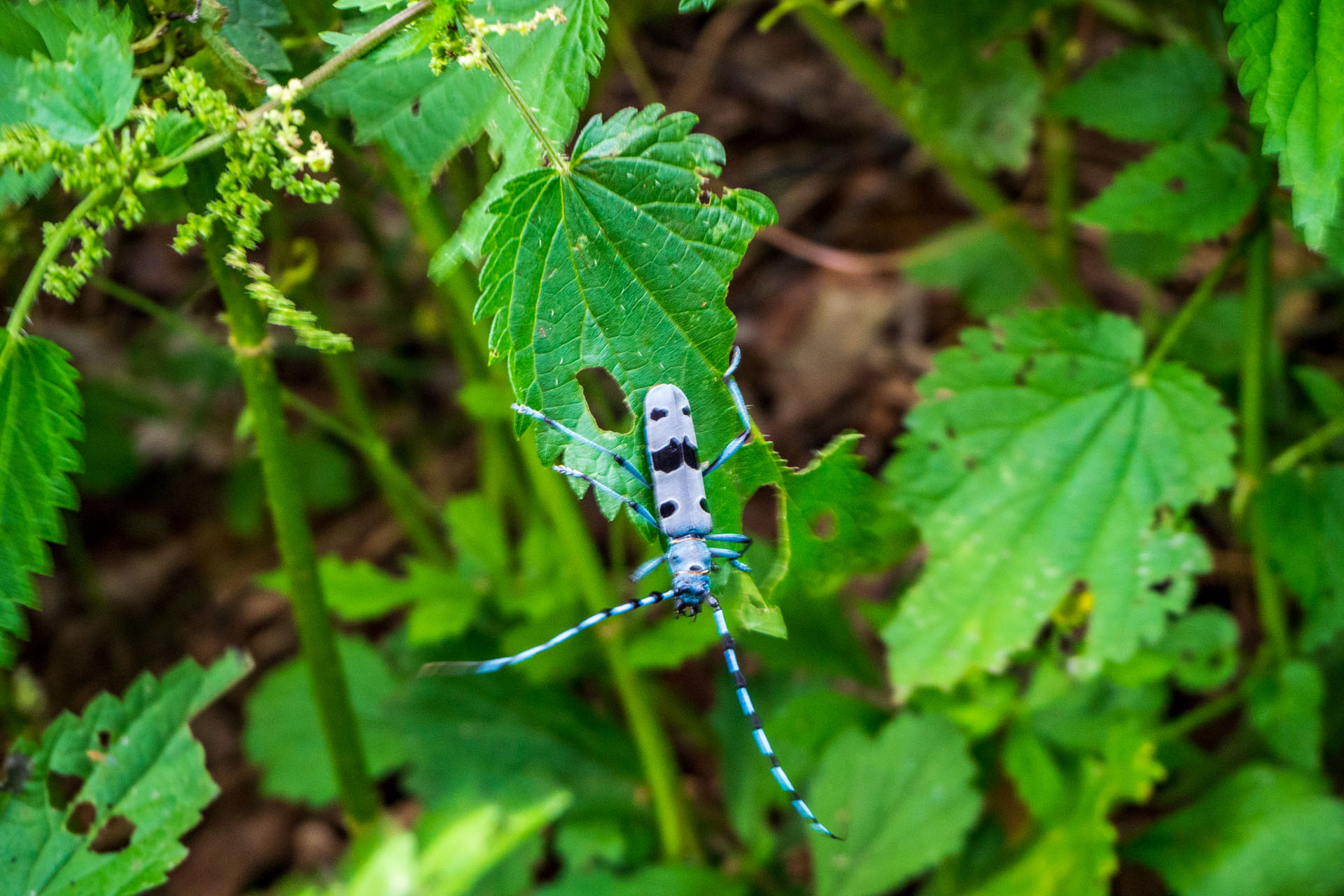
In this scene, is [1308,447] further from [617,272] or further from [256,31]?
[256,31]

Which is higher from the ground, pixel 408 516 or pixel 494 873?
pixel 408 516

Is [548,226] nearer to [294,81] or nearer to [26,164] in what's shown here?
[294,81]

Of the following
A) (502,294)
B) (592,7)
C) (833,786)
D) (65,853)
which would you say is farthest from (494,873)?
(592,7)

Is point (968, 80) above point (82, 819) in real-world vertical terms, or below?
above

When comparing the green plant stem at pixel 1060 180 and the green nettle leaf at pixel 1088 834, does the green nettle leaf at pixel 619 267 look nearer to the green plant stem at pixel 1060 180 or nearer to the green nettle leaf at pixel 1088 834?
the green nettle leaf at pixel 1088 834

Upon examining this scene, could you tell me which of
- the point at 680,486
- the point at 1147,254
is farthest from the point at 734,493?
the point at 1147,254
